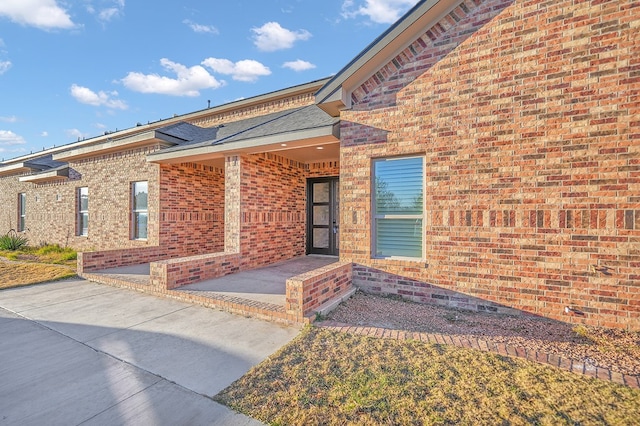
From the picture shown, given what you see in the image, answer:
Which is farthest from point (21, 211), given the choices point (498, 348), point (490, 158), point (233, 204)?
point (498, 348)

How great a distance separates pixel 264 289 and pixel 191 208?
5.55 meters

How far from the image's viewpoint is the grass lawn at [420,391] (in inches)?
90.0

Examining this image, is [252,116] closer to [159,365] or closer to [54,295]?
[54,295]

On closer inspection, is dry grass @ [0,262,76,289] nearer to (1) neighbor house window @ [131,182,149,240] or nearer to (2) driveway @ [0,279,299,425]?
(2) driveway @ [0,279,299,425]

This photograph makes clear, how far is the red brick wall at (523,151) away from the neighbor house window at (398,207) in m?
0.20

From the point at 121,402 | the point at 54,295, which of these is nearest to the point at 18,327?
the point at 54,295

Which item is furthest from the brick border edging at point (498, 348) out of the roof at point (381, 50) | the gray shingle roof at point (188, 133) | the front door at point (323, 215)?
the gray shingle roof at point (188, 133)

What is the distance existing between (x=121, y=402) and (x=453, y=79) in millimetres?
6190

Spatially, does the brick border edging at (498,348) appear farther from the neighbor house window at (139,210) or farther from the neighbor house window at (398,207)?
the neighbor house window at (139,210)

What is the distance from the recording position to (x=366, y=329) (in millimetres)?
3928

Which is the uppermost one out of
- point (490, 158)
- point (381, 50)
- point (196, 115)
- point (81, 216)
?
point (196, 115)

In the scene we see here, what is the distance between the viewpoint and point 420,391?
8.53ft

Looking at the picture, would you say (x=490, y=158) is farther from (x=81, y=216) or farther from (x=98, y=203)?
(x=81, y=216)

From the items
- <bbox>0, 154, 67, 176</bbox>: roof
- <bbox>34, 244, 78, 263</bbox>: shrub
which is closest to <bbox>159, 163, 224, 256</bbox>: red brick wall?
<bbox>34, 244, 78, 263</bbox>: shrub
